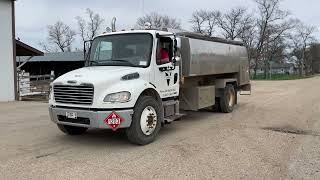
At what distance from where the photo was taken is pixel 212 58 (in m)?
12.7

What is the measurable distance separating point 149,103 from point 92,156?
181cm

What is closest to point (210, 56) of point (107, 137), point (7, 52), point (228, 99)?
point (228, 99)

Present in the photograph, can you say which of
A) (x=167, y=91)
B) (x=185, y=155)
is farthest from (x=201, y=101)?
(x=185, y=155)

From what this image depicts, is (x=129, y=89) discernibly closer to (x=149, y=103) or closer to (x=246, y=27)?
(x=149, y=103)

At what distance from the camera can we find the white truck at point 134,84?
8.23 meters

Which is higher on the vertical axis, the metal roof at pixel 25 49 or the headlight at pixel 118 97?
the metal roof at pixel 25 49

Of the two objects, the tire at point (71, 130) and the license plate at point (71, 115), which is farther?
the tire at point (71, 130)

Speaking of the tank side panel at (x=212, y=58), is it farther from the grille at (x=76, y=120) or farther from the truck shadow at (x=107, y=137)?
the grille at (x=76, y=120)

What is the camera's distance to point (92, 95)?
821 centimetres

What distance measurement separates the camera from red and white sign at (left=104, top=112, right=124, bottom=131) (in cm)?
816

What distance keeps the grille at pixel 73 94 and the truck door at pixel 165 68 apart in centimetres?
181

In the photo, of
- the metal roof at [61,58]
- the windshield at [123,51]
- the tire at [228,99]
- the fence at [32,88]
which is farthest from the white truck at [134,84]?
the metal roof at [61,58]

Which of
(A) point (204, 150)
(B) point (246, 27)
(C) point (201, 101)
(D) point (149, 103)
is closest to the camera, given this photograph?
(A) point (204, 150)

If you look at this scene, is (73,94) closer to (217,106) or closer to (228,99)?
(217,106)
